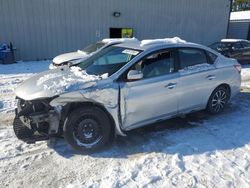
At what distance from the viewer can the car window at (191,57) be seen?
484 centimetres

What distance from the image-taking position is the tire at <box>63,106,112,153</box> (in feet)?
Result: 12.6

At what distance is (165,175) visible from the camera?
134 inches

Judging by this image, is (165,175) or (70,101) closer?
(165,175)

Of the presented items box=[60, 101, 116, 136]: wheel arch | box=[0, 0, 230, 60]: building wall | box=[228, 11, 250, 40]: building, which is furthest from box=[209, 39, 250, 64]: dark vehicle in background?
box=[228, 11, 250, 40]: building

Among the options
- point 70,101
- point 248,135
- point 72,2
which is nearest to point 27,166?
point 70,101

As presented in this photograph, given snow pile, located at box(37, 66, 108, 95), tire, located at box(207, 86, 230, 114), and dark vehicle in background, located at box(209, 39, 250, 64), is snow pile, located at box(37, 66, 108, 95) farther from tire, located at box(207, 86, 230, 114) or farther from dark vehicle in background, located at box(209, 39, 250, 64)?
dark vehicle in background, located at box(209, 39, 250, 64)

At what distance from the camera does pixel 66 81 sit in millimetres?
4020

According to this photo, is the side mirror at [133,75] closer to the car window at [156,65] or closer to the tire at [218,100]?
the car window at [156,65]

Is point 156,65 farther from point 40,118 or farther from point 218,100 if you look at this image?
point 40,118

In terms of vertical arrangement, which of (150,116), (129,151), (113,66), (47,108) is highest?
(113,66)

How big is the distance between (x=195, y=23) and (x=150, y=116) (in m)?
17.5

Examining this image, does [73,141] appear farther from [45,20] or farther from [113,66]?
[45,20]

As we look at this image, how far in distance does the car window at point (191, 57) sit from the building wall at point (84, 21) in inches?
446

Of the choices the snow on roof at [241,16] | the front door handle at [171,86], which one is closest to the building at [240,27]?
the snow on roof at [241,16]
